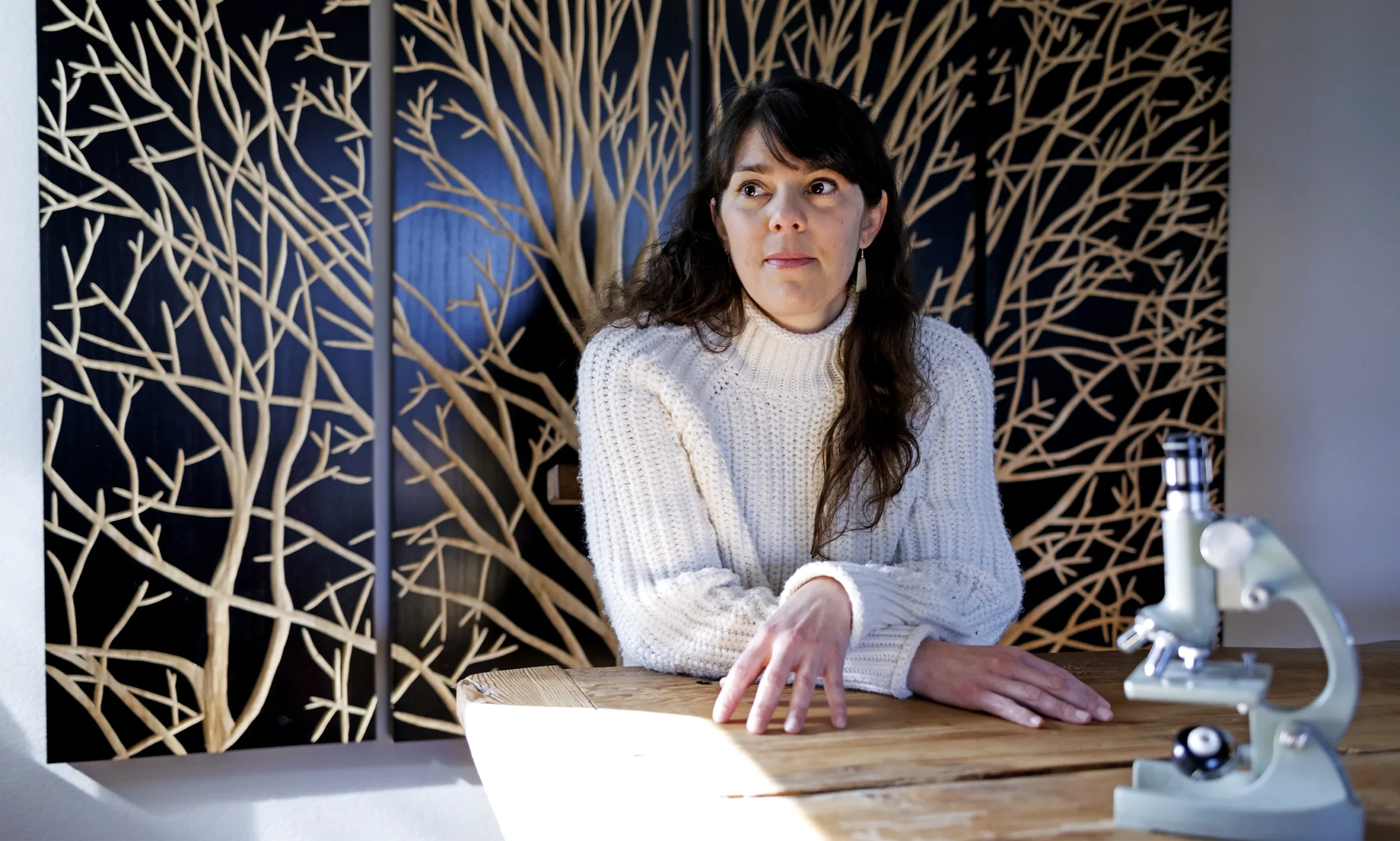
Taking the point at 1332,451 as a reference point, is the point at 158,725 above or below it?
below

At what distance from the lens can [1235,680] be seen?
0.93 metres

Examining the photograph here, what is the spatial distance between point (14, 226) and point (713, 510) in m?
1.44

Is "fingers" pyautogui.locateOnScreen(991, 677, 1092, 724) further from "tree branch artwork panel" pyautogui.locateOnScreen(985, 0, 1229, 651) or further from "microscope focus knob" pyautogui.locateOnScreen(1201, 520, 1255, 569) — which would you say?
"tree branch artwork panel" pyautogui.locateOnScreen(985, 0, 1229, 651)

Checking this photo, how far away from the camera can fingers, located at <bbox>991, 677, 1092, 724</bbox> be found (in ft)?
4.16

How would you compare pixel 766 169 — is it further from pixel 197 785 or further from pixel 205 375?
pixel 197 785

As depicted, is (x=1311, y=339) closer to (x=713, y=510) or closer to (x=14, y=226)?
(x=713, y=510)

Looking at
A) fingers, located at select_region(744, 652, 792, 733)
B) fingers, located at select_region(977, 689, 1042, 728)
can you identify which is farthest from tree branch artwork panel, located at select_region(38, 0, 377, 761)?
fingers, located at select_region(977, 689, 1042, 728)

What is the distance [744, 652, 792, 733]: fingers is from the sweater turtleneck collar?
0.62 meters

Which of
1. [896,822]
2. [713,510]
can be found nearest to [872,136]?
[713,510]

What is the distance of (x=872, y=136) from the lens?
1844 millimetres

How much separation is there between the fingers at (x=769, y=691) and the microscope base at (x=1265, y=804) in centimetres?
39

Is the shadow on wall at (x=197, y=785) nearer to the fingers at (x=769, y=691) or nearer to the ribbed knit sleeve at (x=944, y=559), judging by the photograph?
the ribbed knit sleeve at (x=944, y=559)

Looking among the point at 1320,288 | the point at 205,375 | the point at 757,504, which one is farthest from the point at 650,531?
the point at 1320,288

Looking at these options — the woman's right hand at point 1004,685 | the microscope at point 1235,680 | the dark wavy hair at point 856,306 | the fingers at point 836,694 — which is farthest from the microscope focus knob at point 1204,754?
the dark wavy hair at point 856,306
